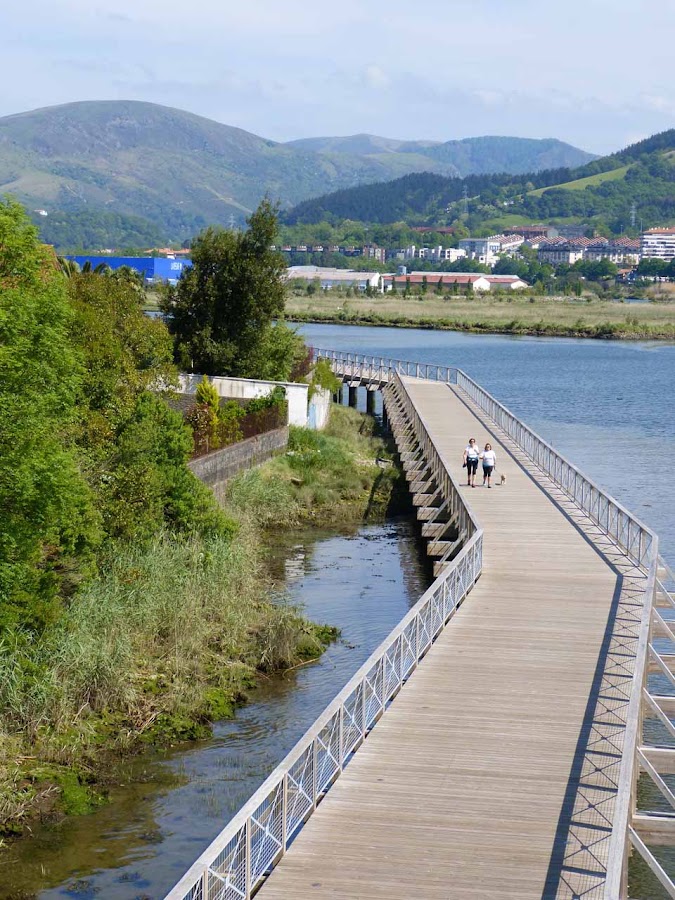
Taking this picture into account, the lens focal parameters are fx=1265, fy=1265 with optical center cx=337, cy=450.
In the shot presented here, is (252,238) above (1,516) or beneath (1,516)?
above

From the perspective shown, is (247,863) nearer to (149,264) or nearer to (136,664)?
(136,664)

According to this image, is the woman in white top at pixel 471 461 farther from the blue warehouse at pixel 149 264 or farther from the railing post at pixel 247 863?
the blue warehouse at pixel 149 264

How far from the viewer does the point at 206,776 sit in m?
17.4

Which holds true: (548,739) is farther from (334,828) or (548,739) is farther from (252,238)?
(252,238)

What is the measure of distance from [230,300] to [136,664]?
24.9 m

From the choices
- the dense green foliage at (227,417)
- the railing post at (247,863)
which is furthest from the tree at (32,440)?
the dense green foliage at (227,417)

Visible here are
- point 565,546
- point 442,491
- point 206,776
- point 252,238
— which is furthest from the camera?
point 252,238

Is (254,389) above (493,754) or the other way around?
above

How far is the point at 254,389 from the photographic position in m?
41.0

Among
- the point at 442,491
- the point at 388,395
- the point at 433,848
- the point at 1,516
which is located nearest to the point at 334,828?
the point at 433,848

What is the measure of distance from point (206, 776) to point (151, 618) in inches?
176

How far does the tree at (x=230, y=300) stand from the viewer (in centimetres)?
4309

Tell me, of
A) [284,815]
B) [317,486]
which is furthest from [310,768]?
[317,486]

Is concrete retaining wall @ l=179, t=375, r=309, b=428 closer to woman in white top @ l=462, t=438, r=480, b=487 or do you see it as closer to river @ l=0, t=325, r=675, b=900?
river @ l=0, t=325, r=675, b=900
